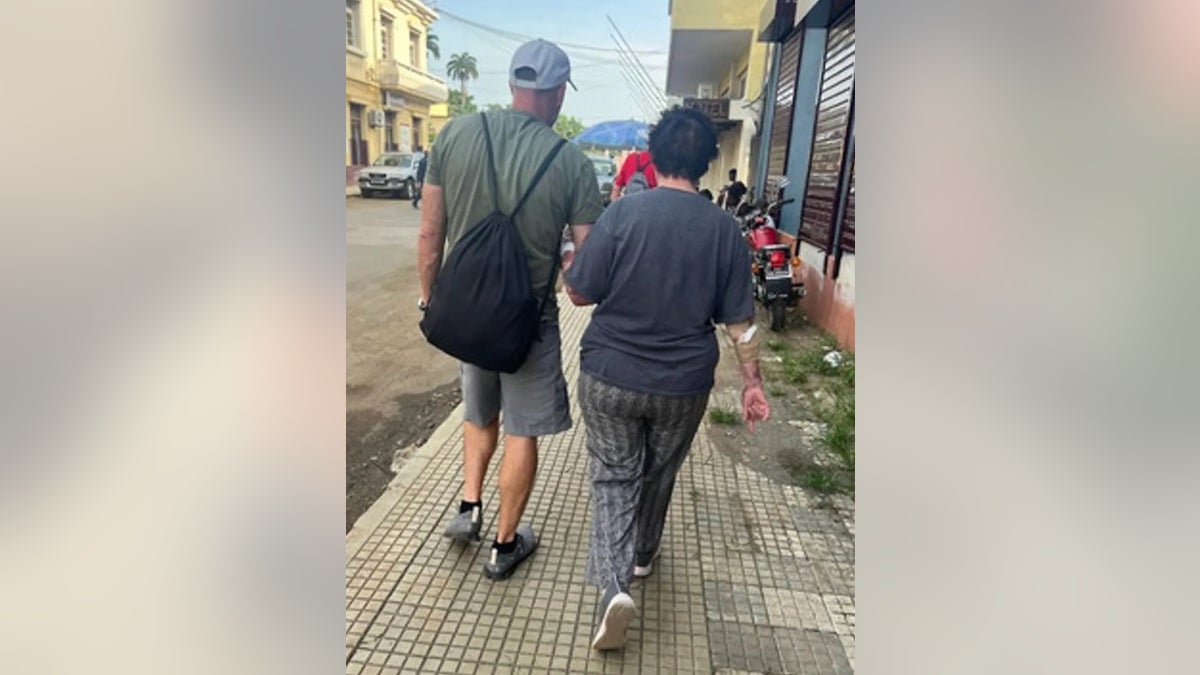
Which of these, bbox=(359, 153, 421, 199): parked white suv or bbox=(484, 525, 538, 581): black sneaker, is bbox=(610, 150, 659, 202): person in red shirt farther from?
bbox=(359, 153, 421, 199): parked white suv

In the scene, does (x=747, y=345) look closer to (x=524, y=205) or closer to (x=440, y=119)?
(x=524, y=205)

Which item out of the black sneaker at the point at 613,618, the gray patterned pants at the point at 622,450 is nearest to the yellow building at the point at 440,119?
the gray patterned pants at the point at 622,450

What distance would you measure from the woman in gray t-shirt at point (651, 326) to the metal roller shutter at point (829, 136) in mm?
4297

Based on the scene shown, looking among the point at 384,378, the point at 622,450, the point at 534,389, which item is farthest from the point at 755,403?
the point at 384,378

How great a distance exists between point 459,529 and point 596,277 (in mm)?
1353

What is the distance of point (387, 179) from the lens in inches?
773

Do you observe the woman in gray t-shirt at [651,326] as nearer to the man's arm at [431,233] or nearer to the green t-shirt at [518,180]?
the green t-shirt at [518,180]

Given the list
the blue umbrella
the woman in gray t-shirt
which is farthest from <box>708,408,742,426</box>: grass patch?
the blue umbrella

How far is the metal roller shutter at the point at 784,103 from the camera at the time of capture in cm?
894

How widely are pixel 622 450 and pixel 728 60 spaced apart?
17505 mm

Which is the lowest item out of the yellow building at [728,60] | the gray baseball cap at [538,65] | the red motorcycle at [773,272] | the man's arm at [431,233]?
the red motorcycle at [773,272]

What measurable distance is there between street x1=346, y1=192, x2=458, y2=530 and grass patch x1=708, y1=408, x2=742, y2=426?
5.86 feet
